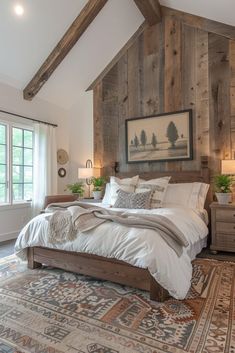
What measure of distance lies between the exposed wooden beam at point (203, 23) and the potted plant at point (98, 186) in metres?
3.12

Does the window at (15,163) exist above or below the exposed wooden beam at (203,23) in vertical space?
below

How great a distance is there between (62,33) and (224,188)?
3.56m

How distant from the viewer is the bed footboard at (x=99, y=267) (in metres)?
2.19

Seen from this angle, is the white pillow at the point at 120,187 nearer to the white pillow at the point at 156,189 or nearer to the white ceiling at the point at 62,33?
the white pillow at the point at 156,189

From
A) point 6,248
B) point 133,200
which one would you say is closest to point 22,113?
point 6,248

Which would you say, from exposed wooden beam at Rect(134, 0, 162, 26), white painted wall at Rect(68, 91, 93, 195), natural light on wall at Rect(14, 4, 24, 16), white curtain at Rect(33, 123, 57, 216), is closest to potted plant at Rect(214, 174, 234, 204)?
white painted wall at Rect(68, 91, 93, 195)

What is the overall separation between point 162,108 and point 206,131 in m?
0.90

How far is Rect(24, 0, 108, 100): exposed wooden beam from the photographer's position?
389cm

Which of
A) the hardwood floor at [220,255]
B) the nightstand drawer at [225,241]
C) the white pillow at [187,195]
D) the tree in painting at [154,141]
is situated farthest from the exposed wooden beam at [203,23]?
the hardwood floor at [220,255]

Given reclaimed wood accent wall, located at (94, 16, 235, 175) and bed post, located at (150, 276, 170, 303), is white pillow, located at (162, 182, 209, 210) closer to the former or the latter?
reclaimed wood accent wall, located at (94, 16, 235, 175)

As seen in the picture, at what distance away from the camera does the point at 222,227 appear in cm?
345

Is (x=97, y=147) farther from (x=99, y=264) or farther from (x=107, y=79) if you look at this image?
(x=99, y=264)

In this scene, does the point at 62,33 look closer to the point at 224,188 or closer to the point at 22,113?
the point at 22,113

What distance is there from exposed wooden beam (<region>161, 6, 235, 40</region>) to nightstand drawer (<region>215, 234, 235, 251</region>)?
3.01m
